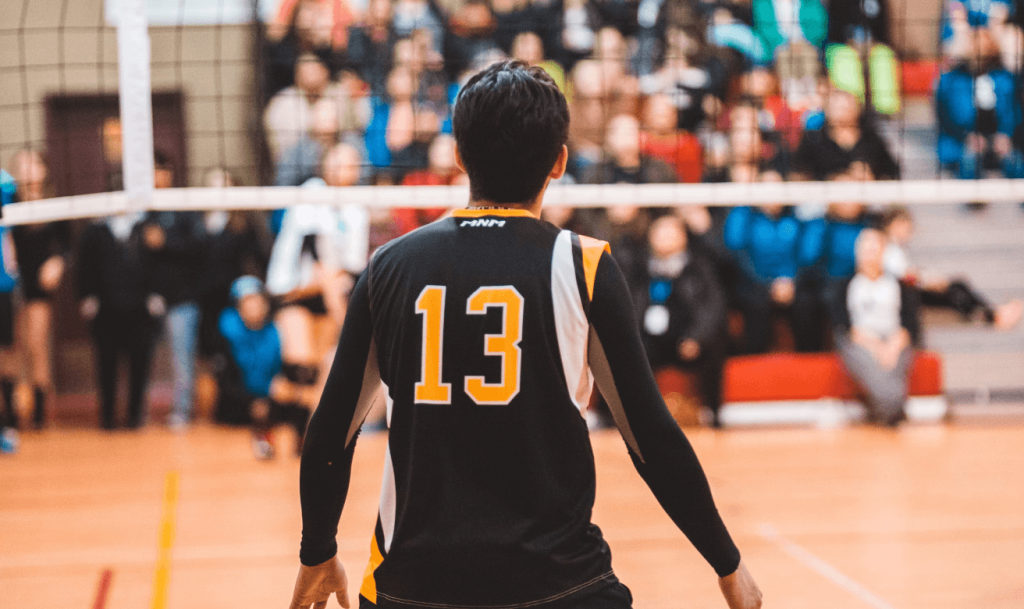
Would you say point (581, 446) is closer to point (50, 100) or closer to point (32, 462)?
point (32, 462)

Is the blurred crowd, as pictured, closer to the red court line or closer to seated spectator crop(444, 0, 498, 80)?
seated spectator crop(444, 0, 498, 80)

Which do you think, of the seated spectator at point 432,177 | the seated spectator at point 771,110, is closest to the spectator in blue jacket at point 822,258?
the seated spectator at point 771,110

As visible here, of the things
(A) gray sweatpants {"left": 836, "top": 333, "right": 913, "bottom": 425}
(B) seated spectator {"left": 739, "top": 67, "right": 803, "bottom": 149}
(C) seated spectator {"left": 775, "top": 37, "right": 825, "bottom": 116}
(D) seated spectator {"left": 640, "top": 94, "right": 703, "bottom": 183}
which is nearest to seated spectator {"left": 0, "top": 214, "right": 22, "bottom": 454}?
(D) seated spectator {"left": 640, "top": 94, "right": 703, "bottom": 183}

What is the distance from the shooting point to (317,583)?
5.36ft

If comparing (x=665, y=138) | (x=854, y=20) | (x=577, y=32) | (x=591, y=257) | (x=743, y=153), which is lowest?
(x=591, y=257)

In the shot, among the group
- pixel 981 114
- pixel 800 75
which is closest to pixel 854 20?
pixel 800 75

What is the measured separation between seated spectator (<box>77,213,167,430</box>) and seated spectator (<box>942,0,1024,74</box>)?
635 centimetres

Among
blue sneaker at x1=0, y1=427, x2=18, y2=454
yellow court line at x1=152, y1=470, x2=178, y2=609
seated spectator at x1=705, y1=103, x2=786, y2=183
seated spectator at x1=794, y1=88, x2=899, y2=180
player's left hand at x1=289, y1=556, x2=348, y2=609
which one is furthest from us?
seated spectator at x1=794, y1=88, x2=899, y2=180

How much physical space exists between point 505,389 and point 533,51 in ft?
20.6

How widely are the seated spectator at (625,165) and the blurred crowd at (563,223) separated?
1cm

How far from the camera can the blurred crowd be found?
21.1ft

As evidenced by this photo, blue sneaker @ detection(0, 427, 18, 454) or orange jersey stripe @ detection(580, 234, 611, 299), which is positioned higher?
orange jersey stripe @ detection(580, 234, 611, 299)

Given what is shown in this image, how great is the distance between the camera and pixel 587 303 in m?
1.44

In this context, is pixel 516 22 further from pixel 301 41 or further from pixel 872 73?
pixel 872 73
